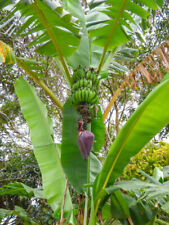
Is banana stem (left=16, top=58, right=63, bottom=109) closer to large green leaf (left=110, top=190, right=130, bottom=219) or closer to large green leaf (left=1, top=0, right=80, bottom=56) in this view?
large green leaf (left=1, top=0, right=80, bottom=56)

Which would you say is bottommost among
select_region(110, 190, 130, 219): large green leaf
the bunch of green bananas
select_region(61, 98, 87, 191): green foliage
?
select_region(110, 190, 130, 219): large green leaf

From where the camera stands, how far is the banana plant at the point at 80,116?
1.03m

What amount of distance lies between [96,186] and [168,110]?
0.51 metres

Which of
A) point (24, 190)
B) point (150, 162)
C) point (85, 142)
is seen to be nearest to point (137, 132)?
point (85, 142)

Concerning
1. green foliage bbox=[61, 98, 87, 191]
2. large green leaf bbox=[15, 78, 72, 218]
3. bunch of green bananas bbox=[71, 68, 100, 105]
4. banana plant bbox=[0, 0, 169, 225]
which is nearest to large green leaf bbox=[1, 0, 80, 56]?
banana plant bbox=[0, 0, 169, 225]

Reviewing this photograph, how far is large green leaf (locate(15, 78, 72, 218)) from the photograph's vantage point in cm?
124

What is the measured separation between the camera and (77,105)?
1.19 meters

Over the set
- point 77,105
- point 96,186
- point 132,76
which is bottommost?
point 96,186

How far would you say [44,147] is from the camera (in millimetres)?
1319

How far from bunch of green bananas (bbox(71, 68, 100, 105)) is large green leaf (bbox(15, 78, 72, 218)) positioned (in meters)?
0.32

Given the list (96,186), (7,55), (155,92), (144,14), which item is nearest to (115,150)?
(96,186)

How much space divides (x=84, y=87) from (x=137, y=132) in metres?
0.35

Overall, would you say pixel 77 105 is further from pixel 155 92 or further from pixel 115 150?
pixel 155 92

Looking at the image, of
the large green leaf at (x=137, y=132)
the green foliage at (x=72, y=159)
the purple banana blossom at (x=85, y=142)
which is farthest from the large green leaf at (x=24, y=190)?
the purple banana blossom at (x=85, y=142)
